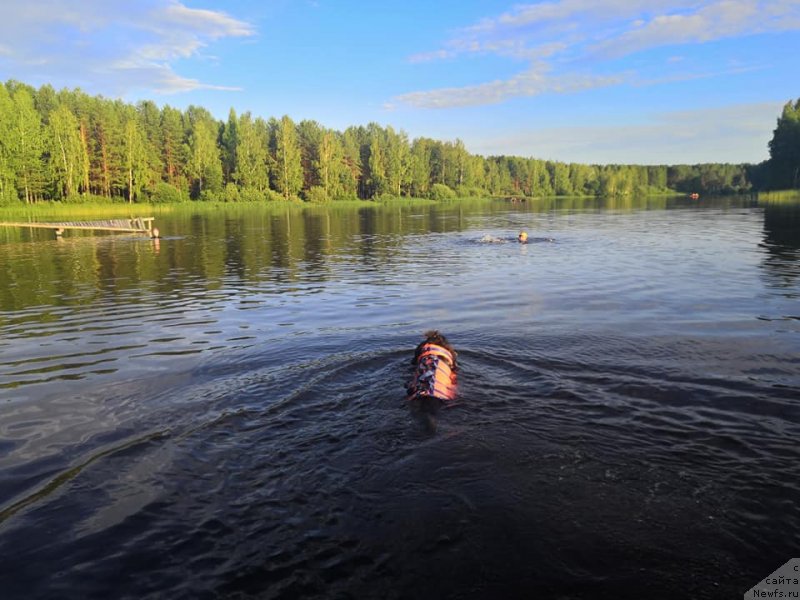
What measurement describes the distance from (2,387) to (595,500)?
12.1 metres

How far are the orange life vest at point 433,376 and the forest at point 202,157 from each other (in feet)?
291

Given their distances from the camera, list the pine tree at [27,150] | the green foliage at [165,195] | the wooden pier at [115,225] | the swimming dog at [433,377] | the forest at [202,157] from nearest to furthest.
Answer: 1. the swimming dog at [433,377]
2. the wooden pier at [115,225]
3. the pine tree at [27,150]
4. the forest at [202,157]
5. the green foliage at [165,195]

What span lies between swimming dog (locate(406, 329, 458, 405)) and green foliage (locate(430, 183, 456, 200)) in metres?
157

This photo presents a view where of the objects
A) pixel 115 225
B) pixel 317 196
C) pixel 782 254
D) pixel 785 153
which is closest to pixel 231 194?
pixel 317 196

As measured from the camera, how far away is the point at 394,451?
7.66 metres

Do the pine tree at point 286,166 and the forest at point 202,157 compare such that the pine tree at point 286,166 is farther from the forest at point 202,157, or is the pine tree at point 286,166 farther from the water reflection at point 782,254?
the water reflection at point 782,254

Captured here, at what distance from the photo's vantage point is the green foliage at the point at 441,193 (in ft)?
536

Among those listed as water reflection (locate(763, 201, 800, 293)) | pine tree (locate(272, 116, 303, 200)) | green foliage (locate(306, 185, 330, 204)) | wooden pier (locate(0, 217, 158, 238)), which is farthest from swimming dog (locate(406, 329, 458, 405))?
green foliage (locate(306, 185, 330, 204))

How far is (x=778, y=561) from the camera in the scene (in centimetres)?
527

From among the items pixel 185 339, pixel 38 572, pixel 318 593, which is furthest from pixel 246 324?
pixel 318 593

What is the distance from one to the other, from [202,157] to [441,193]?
7801cm

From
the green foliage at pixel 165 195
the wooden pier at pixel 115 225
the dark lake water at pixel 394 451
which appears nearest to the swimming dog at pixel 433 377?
the dark lake water at pixel 394 451

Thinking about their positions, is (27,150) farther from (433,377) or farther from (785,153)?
(785,153)

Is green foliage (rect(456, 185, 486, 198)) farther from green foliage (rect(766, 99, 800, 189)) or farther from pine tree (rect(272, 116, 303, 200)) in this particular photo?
green foliage (rect(766, 99, 800, 189))
